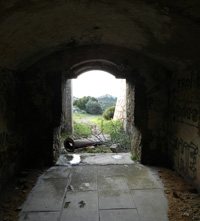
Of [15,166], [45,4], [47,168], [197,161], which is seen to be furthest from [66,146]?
[45,4]

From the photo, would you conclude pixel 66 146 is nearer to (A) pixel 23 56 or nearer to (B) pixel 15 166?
(B) pixel 15 166

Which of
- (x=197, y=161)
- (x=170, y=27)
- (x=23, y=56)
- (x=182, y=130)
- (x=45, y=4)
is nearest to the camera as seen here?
(x=45, y=4)

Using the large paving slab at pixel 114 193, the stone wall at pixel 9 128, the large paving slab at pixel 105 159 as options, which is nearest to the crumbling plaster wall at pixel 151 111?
the large paving slab at pixel 105 159

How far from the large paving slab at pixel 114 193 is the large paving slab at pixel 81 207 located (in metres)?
0.14

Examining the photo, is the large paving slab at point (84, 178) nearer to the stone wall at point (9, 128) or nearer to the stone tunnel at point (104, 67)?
the stone tunnel at point (104, 67)

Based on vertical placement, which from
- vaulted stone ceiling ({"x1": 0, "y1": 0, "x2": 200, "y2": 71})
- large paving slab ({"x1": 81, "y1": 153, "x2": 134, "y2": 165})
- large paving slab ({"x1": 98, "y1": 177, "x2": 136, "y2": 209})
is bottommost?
large paving slab ({"x1": 98, "y1": 177, "x2": 136, "y2": 209})

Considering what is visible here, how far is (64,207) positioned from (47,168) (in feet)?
5.65

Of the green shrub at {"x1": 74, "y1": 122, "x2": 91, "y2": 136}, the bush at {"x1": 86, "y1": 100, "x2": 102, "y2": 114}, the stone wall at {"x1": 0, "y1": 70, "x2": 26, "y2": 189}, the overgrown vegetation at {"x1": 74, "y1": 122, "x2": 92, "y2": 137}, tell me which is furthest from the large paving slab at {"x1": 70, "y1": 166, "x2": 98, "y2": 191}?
the bush at {"x1": 86, "y1": 100, "x2": 102, "y2": 114}

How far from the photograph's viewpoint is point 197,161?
10.9ft

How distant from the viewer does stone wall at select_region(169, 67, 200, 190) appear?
3.34 m

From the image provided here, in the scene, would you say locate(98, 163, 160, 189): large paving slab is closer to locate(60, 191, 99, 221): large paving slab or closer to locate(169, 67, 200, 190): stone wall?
locate(169, 67, 200, 190): stone wall

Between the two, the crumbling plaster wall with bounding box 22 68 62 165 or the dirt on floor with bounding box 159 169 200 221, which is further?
the crumbling plaster wall with bounding box 22 68 62 165

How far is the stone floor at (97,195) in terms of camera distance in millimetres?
2730

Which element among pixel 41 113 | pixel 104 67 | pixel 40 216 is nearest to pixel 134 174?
pixel 40 216
